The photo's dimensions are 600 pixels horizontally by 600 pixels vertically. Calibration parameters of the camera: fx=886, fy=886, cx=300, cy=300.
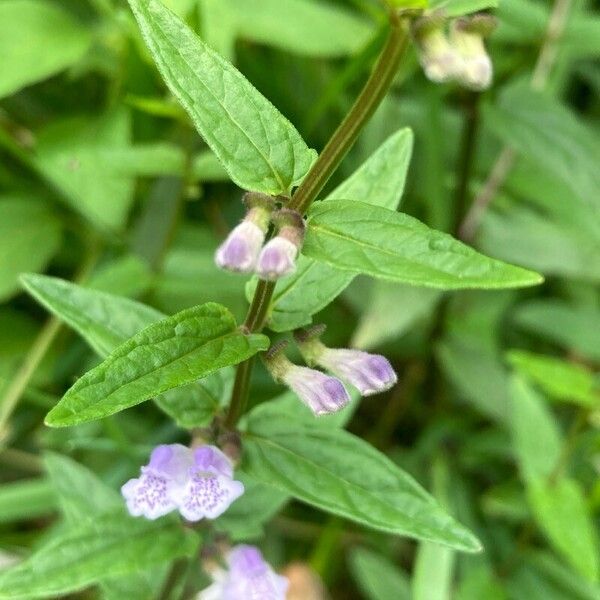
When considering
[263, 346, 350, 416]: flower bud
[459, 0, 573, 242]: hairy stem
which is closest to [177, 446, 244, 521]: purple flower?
[263, 346, 350, 416]: flower bud

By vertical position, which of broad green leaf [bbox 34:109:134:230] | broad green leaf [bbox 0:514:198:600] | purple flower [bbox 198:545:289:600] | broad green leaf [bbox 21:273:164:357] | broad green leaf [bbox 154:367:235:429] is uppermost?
broad green leaf [bbox 21:273:164:357]

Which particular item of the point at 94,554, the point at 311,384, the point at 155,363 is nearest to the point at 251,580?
the point at 94,554

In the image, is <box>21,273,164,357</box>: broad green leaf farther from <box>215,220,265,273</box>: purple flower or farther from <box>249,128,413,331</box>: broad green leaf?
<box>215,220,265,273</box>: purple flower

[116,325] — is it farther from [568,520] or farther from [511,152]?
[511,152]

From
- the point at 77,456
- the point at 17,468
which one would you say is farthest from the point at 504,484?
the point at 17,468

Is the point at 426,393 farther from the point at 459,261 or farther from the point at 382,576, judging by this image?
the point at 459,261
